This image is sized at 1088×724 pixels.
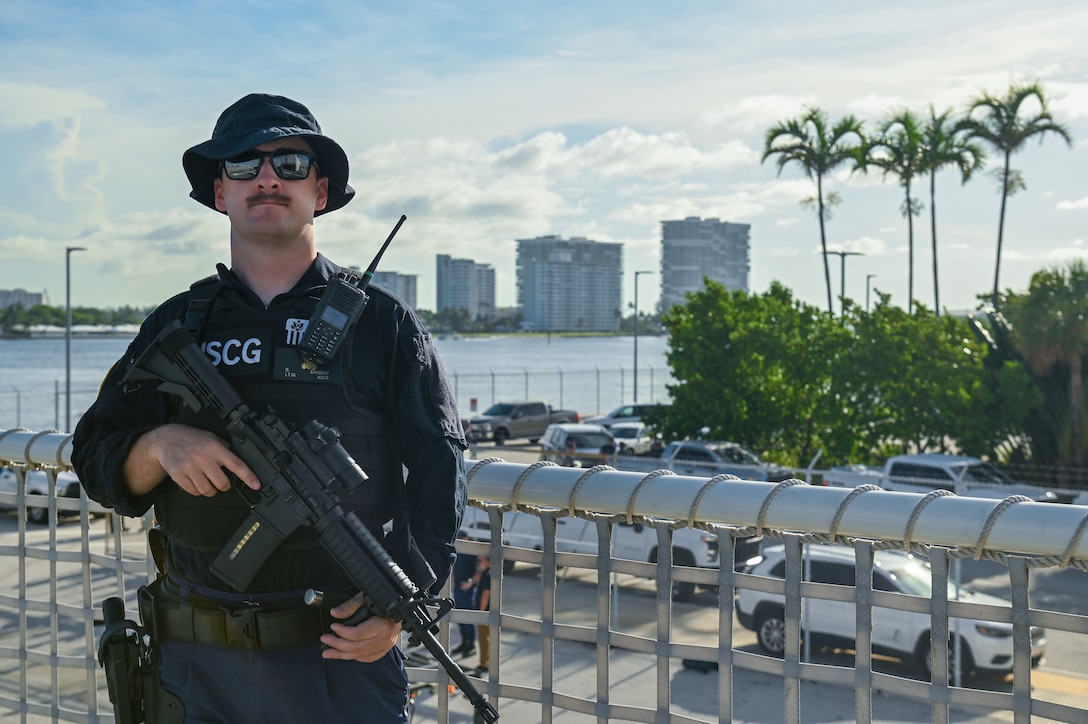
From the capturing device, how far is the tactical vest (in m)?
2.39

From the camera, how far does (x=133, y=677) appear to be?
2.56 meters

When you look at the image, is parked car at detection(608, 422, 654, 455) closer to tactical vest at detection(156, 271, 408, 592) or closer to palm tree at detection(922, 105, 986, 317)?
palm tree at detection(922, 105, 986, 317)

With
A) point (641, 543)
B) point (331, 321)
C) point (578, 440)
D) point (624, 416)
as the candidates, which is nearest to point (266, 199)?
point (331, 321)

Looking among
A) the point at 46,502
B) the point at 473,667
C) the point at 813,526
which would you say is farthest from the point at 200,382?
the point at 473,667

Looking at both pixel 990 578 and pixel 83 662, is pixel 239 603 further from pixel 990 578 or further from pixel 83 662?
pixel 990 578

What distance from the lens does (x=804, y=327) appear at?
78.5ft

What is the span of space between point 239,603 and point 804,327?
22536 millimetres

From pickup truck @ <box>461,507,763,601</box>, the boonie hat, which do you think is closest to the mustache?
the boonie hat

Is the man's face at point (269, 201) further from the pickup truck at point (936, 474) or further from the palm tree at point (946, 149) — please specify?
the palm tree at point (946, 149)

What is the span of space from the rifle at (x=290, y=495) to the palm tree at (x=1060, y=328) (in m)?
22.8

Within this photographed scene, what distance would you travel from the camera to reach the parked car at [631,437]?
31903 millimetres

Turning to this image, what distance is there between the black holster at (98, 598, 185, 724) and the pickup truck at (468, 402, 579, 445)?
117 feet

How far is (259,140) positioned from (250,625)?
3.48 feet

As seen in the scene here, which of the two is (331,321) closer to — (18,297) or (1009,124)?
(1009,124)
